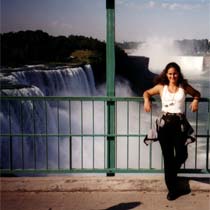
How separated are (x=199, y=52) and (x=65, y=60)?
154 ft

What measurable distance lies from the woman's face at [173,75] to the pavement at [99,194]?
4.20ft

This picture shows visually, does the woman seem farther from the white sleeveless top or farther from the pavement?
the pavement

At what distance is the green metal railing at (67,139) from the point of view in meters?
5.59

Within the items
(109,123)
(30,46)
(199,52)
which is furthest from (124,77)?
(109,123)

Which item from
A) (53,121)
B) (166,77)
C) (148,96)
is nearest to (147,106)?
(148,96)

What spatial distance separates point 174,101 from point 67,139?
2443 cm

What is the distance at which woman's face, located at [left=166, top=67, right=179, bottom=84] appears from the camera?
484 centimetres

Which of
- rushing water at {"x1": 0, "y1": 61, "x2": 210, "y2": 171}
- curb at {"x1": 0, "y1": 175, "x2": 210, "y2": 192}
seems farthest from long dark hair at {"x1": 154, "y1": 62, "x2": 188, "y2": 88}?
rushing water at {"x1": 0, "y1": 61, "x2": 210, "y2": 171}

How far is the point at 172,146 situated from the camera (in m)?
4.98

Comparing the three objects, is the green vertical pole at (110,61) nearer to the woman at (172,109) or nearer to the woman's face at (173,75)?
the woman at (172,109)

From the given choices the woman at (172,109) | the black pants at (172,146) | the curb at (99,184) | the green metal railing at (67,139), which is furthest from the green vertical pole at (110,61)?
the black pants at (172,146)

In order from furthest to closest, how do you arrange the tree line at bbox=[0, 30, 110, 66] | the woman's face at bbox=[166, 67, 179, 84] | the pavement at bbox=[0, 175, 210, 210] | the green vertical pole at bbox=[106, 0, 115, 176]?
the tree line at bbox=[0, 30, 110, 66]
the green vertical pole at bbox=[106, 0, 115, 176]
the pavement at bbox=[0, 175, 210, 210]
the woman's face at bbox=[166, 67, 179, 84]

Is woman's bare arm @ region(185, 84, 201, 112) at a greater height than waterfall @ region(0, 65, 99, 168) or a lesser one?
greater

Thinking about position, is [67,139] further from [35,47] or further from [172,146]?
[172,146]
